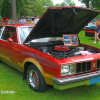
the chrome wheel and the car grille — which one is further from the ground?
the car grille

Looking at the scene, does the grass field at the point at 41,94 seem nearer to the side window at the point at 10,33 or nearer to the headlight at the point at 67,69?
the headlight at the point at 67,69

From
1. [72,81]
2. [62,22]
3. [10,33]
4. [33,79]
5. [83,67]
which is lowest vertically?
[33,79]

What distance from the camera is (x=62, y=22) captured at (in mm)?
4102

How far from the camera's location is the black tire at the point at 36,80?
3176mm

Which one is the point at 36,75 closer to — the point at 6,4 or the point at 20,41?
the point at 20,41

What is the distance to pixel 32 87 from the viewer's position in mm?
3496

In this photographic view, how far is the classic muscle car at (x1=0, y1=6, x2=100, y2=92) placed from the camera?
287cm

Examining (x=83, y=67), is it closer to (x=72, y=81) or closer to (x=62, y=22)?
(x=72, y=81)

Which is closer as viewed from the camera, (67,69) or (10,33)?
(67,69)

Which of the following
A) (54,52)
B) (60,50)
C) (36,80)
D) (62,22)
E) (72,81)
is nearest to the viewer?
(72,81)

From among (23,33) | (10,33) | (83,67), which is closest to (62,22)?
(23,33)

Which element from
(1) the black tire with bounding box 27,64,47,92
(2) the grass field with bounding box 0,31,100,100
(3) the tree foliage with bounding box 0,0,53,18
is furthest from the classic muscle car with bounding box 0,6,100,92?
(3) the tree foliage with bounding box 0,0,53,18

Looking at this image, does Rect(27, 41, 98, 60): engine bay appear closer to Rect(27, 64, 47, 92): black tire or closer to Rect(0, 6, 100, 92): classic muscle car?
Rect(0, 6, 100, 92): classic muscle car

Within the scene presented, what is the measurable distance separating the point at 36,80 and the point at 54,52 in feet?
2.79
